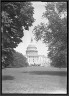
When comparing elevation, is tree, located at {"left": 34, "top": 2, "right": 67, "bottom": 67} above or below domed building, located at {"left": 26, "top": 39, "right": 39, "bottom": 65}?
above

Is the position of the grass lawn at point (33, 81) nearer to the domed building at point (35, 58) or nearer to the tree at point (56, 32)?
the domed building at point (35, 58)

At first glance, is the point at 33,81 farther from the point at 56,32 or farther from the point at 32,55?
the point at 56,32

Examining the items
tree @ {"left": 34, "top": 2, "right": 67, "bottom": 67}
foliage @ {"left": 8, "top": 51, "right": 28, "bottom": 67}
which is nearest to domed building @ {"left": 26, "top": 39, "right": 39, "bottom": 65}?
foliage @ {"left": 8, "top": 51, "right": 28, "bottom": 67}

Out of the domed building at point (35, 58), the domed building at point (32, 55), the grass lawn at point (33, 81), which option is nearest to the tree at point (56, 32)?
the domed building at point (35, 58)

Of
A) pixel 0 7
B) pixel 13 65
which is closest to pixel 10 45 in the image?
pixel 13 65

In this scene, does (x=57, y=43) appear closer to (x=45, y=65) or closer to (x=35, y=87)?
(x=45, y=65)

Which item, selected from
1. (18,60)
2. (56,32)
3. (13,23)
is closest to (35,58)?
(18,60)

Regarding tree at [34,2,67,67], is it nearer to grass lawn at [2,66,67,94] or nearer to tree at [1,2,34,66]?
tree at [1,2,34,66]
